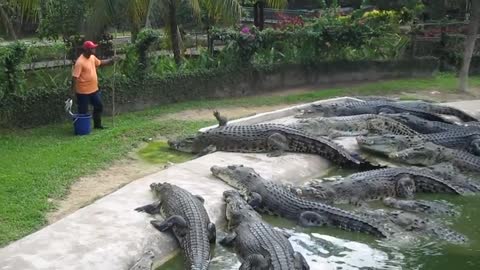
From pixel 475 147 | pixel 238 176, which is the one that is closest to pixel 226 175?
pixel 238 176

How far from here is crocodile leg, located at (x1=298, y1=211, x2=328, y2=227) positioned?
22.7 feet

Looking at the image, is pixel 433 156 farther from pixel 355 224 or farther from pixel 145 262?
pixel 145 262

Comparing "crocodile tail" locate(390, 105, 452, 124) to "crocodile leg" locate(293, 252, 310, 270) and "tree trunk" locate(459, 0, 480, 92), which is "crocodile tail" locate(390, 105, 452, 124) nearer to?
"tree trunk" locate(459, 0, 480, 92)

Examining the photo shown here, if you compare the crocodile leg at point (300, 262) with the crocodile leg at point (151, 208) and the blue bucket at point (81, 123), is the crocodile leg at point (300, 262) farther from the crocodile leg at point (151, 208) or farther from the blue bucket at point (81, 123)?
the blue bucket at point (81, 123)

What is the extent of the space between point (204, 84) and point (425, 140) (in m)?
6.29

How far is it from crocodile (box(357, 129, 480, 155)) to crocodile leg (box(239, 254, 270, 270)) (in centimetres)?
456

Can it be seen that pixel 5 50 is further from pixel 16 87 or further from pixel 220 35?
pixel 220 35

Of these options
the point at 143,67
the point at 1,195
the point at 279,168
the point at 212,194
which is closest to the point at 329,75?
the point at 143,67

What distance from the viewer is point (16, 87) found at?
420 inches

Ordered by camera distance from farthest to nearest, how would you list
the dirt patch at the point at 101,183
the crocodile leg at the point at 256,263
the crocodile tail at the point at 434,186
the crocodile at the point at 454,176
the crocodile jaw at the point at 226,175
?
1. the crocodile at the point at 454,176
2. the crocodile tail at the point at 434,186
3. the crocodile jaw at the point at 226,175
4. the dirt patch at the point at 101,183
5. the crocodile leg at the point at 256,263

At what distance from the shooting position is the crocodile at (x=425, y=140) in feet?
31.6

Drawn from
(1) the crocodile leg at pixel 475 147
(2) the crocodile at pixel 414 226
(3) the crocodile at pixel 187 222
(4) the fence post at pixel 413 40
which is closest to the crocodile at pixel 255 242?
(3) the crocodile at pixel 187 222

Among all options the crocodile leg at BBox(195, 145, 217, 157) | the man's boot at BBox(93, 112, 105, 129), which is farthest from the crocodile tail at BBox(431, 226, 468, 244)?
the man's boot at BBox(93, 112, 105, 129)

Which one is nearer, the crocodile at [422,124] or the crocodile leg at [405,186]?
the crocodile leg at [405,186]
